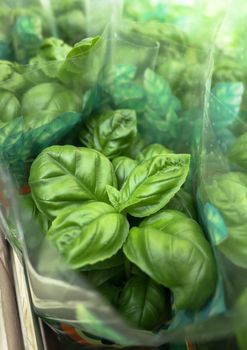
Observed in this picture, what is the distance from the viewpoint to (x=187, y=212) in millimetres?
507

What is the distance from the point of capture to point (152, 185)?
464 millimetres

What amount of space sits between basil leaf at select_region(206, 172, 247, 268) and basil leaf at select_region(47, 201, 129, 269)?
3.9 inches

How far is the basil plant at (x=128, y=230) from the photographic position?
0.41m

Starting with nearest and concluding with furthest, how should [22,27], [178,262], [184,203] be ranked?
[178,262] < [184,203] < [22,27]

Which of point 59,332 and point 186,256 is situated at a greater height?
point 186,256

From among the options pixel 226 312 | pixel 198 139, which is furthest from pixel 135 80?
pixel 226 312

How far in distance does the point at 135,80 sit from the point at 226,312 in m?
0.40

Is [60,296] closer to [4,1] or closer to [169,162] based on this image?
[169,162]

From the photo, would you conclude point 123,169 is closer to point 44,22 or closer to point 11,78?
point 11,78

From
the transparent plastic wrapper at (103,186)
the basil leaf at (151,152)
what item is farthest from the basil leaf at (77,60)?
the basil leaf at (151,152)

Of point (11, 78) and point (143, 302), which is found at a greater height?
point (11, 78)

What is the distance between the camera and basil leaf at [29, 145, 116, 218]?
465 mm

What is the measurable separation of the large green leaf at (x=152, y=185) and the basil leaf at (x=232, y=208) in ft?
0.14

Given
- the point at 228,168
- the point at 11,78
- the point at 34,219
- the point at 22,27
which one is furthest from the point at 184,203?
the point at 22,27
